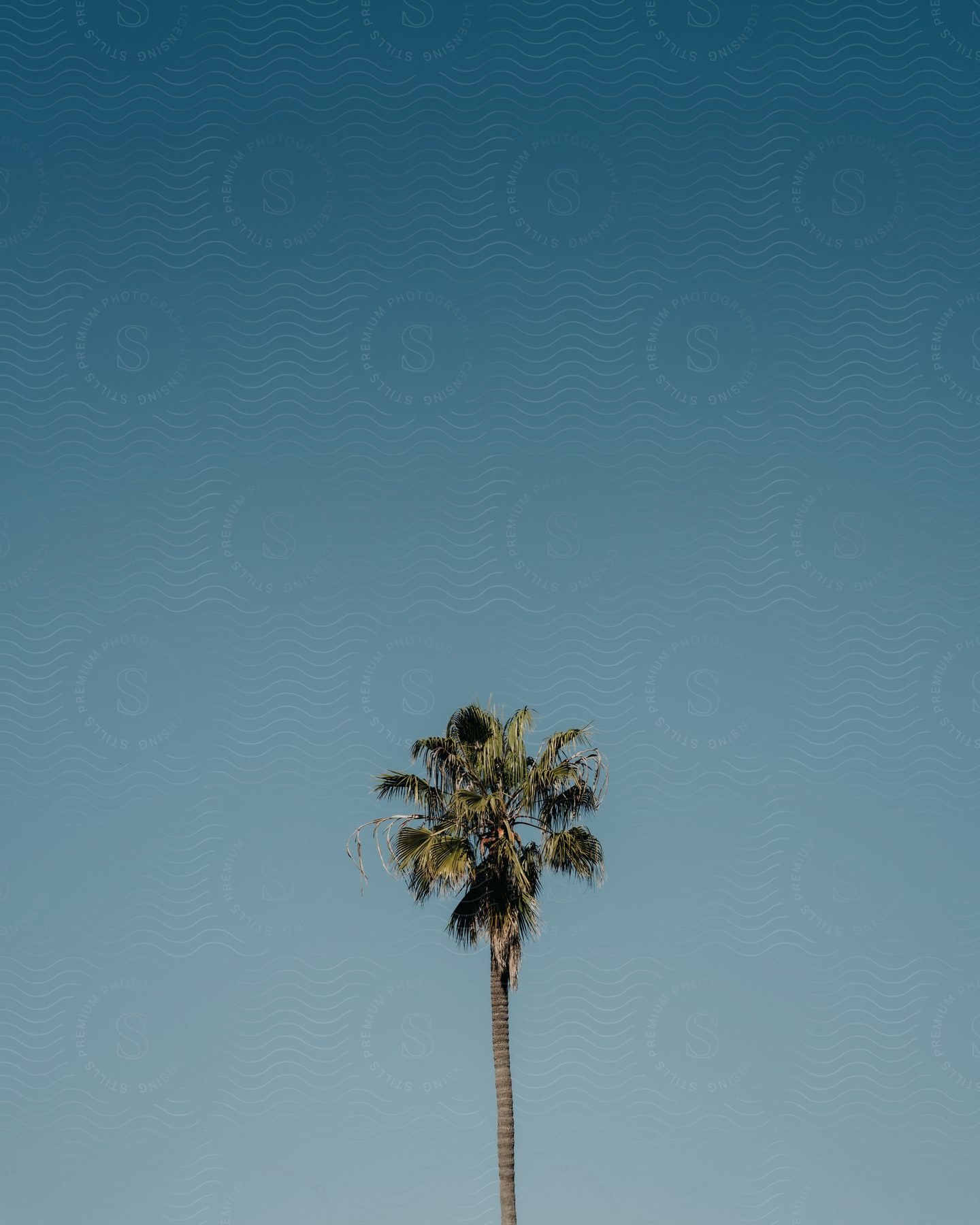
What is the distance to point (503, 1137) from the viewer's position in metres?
42.6

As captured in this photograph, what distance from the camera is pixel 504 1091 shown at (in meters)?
42.9

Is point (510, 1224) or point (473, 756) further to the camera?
point (473, 756)

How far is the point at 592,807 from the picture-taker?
147ft

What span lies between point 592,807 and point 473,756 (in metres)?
2.42

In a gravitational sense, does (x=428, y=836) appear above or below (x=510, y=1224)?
above

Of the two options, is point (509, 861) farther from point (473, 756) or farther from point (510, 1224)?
point (510, 1224)

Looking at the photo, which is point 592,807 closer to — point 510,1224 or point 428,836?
point 428,836

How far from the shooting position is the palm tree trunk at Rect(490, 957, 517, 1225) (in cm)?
4241

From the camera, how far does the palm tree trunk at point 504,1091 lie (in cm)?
4241

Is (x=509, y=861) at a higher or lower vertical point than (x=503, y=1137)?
higher

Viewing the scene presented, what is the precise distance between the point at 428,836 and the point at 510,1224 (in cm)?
705

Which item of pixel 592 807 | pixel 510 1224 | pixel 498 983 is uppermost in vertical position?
pixel 592 807

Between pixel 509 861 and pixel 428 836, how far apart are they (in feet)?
5.07

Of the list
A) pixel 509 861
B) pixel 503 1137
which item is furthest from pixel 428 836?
pixel 503 1137
